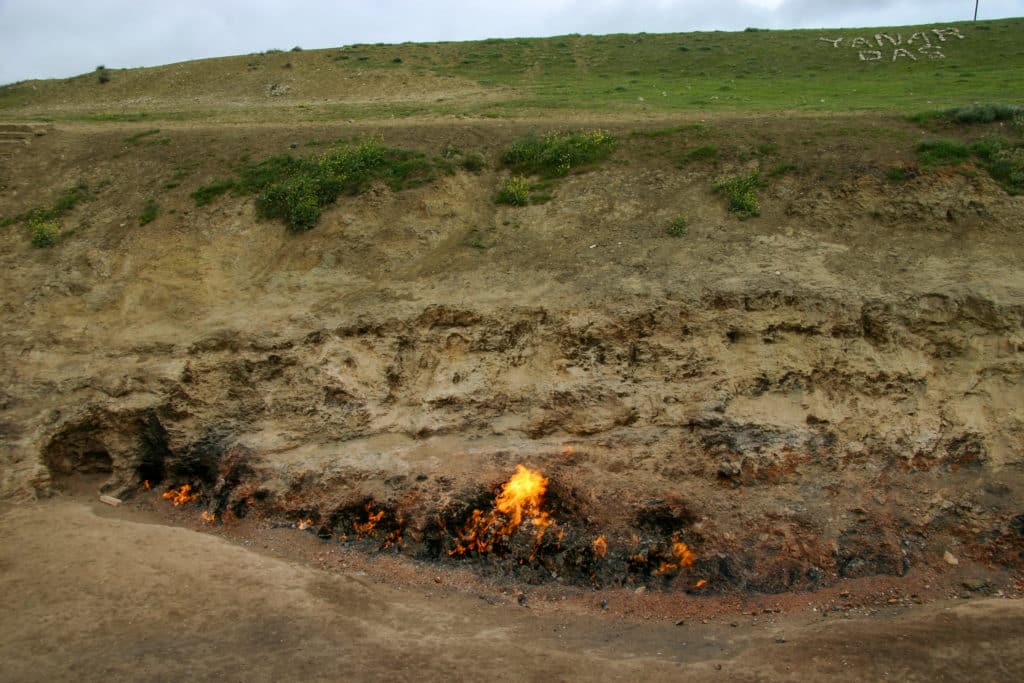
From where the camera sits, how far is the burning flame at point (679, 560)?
11.8 metres

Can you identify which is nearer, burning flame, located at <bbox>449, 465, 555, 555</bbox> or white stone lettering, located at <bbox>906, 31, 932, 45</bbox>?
burning flame, located at <bbox>449, 465, 555, 555</bbox>

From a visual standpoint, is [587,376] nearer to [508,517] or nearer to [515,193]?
[508,517]

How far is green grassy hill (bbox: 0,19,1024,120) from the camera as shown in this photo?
24.3 m

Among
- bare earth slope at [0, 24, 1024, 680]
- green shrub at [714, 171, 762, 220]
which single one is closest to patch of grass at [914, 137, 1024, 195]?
bare earth slope at [0, 24, 1024, 680]

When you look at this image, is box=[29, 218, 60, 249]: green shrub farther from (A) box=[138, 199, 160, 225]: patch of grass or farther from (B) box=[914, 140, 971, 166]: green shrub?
(B) box=[914, 140, 971, 166]: green shrub

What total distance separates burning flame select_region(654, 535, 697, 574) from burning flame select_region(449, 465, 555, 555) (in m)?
1.97

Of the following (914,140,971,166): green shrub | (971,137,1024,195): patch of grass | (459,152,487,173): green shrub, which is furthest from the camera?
(459,152,487,173): green shrub

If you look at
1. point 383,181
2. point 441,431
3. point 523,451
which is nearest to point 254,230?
point 383,181

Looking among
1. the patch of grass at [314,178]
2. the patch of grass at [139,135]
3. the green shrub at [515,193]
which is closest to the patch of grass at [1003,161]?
the green shrub at [515,193]

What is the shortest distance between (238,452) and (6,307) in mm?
7119

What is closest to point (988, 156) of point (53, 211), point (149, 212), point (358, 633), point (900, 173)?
point (900, 173)

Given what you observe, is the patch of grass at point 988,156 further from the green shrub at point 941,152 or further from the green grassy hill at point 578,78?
the green grassy hill at point 578,78

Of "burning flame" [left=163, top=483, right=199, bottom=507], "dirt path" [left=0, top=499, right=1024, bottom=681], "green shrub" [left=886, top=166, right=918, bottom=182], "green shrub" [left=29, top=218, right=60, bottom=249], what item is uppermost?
"green shrub" [left=886, top=166, right=918, bottom=182]

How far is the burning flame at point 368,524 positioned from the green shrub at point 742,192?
390 inches
